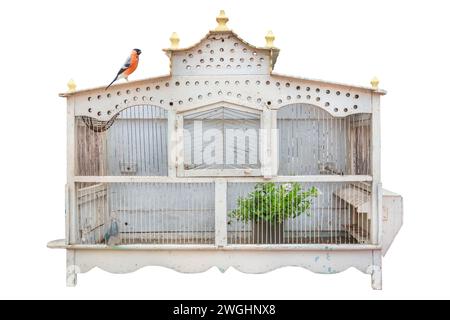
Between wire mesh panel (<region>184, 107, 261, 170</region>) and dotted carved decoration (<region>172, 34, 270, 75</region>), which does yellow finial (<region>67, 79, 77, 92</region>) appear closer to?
dotted carved decoration (<region>172, 34, 270, 75</region>)

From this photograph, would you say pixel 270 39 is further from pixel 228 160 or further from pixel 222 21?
pixel 228 160

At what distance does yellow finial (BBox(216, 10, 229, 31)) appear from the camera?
605cm

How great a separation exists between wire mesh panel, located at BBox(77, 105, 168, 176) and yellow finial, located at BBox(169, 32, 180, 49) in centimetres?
99

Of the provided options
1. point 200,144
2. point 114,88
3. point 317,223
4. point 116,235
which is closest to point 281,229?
point 317,223

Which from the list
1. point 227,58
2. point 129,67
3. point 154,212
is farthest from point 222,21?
point 154,212

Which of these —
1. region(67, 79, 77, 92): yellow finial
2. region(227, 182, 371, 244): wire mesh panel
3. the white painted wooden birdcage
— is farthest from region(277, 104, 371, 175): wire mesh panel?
region(67, 79, 77, 92): yellow finial

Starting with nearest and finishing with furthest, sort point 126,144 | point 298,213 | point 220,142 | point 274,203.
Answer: point 220,142 < point 274,203 < point 298,213 < point 126,144

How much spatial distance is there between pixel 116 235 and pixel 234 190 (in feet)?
5.22

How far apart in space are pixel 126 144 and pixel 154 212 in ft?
3.00

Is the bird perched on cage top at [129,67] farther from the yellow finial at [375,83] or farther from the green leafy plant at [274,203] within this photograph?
the yellow finial at [375,83]

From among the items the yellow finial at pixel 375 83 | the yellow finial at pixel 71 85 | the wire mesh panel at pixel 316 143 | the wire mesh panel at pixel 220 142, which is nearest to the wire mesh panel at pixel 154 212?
the wire mesh panel at pixel 220 142

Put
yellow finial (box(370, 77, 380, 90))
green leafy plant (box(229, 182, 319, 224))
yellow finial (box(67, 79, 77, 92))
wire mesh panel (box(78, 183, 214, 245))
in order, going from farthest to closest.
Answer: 1. wire mesh panel (box(78, 183, 214, 245))
2. green leafy plant (box(229, 182, 319, 224))
3. yellow finial (box(67, 79, 77, 92))
4. yellow finial (box(370, 77, 380, 90))

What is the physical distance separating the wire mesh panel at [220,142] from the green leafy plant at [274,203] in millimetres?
396

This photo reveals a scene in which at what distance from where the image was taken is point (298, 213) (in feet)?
21.2
